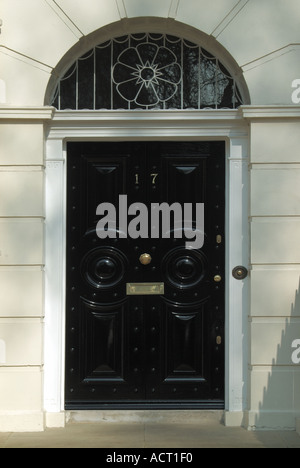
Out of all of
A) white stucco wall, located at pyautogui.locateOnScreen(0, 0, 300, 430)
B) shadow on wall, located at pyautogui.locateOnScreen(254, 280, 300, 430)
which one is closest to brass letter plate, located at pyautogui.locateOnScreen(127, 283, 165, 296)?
white stucco wall, located at pyautogui.locateOnScreen(0, 0, 300, 430)

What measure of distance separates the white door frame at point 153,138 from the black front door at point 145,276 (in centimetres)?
9

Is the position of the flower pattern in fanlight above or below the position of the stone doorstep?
above

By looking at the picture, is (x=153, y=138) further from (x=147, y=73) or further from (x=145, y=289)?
(x=145, y=289)

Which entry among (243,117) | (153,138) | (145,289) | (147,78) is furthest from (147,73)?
(145,289)

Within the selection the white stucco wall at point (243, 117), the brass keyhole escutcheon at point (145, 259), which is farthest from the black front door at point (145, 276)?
the white stucco wall at point (243, 117)

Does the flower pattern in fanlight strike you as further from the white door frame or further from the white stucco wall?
the white stucco wall

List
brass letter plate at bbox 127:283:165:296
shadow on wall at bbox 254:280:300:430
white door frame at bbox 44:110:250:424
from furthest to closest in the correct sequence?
brass letter plate at bbox 127:283:165:296 → white door frame at bbox 44:110:250:424 → shadow on wall at bbox 254:280:300:430

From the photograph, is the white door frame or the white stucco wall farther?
the white door frame

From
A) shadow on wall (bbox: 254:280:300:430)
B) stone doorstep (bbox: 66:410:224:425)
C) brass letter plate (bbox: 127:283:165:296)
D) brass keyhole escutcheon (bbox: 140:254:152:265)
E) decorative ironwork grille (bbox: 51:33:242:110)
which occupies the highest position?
decorative ironwork grille (bbox: 51:33:242:110)

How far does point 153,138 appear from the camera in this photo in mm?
7066

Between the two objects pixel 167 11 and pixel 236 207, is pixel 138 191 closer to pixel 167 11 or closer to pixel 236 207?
pixel 236 207

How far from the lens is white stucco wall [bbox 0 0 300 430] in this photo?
681 centimetres

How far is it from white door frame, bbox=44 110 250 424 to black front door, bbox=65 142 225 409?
0.30 feet

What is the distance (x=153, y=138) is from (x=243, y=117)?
2.69 ft
